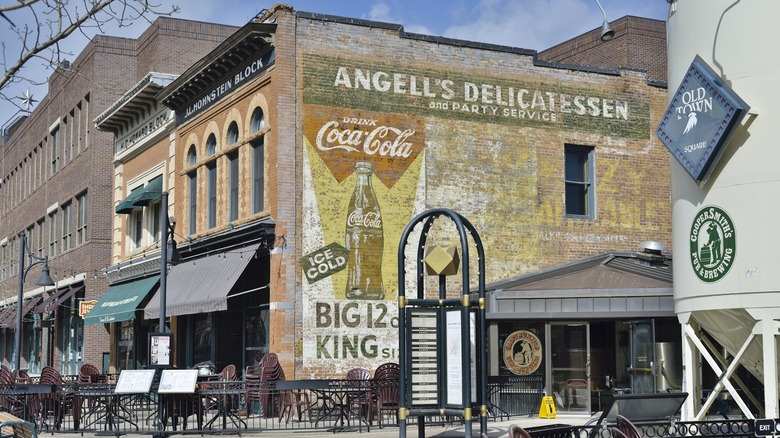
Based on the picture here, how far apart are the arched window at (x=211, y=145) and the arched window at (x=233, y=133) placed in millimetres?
1014

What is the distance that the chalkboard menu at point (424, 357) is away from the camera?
1301 cm

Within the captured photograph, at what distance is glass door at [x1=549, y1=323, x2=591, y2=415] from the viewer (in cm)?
2341

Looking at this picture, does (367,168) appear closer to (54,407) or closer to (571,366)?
(571,366)

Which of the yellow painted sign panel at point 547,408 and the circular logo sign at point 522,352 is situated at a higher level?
the circular logo sign at point 522,352

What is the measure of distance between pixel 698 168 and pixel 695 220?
2.48ft

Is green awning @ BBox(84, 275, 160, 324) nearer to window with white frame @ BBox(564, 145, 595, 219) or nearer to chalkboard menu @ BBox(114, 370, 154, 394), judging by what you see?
window with white frame @ BBox(564, 145, 595, 219)

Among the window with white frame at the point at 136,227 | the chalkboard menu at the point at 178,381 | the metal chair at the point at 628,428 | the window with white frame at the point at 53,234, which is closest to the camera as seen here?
the metal chair at the point at 628,428

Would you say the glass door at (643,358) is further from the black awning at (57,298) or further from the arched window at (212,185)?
the black awning at (57,298)

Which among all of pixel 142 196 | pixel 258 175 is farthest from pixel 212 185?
pixel 142 196

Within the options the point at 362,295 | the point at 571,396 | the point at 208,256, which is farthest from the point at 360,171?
the point at 571,396

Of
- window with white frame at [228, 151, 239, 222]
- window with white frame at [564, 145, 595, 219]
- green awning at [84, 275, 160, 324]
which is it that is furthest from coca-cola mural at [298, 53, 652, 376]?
green awning at [84, 275, 160, 324]

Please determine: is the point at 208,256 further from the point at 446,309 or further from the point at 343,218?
the point at 446,309

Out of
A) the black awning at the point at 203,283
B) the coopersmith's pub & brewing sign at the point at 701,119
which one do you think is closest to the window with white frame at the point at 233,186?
the black awning at the point at 203,283

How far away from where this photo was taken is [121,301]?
3259 centimetres
